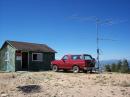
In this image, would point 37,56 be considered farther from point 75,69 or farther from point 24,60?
point 75,69

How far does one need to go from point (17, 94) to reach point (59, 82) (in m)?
4.76

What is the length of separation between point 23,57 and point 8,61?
79.6 inches

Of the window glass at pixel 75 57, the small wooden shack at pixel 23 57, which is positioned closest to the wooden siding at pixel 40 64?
the small wooden shack at pixel 23 57

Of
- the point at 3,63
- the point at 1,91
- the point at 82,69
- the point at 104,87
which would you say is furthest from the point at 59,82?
the point at 3,63

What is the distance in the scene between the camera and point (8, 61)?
3691 centimetres

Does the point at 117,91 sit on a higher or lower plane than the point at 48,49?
lower

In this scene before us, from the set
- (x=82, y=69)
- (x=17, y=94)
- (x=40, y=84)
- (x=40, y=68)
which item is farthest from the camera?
(x=40, y=68)

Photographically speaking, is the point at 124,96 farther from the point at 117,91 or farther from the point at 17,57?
the point at 17,57

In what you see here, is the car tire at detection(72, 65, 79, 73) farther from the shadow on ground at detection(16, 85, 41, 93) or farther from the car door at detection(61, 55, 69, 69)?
the shadow on ground at detection(16, 85, 41, 93)

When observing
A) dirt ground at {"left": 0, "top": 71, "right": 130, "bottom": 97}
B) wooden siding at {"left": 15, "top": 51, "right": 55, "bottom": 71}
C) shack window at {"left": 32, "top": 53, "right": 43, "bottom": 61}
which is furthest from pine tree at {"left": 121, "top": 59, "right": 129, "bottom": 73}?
dirt ground at {"left": 0, "top": 71, "right": 130, "bottom": 97}

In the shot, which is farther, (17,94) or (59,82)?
(59,82)

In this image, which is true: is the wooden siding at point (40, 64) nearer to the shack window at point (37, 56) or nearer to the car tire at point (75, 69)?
the shack window at point (37, 56)

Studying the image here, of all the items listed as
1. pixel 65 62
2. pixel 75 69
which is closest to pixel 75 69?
pixel 75 69

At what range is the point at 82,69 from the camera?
28.6 metres
